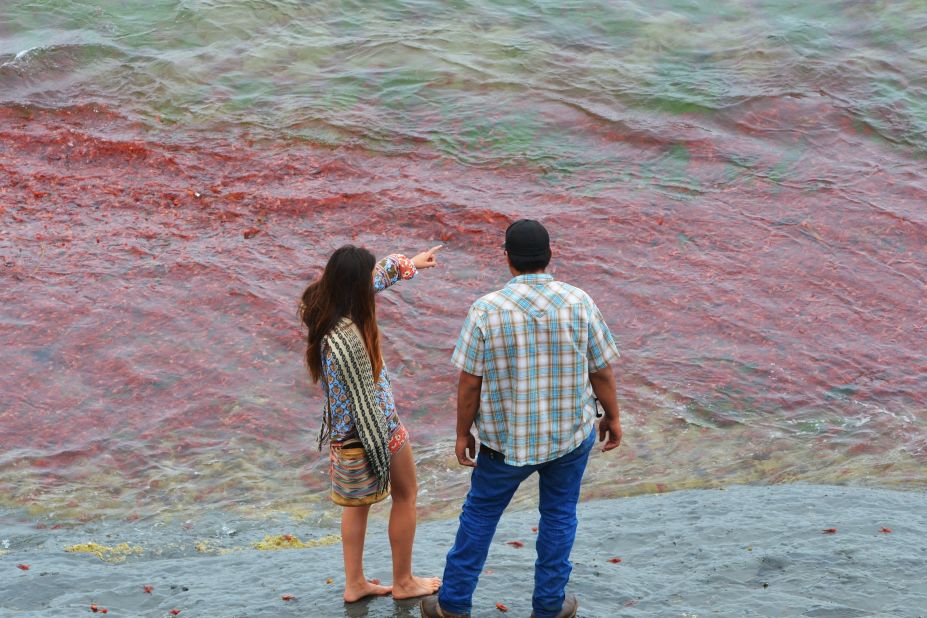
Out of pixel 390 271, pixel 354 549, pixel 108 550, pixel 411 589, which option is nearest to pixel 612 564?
pixel 411 589

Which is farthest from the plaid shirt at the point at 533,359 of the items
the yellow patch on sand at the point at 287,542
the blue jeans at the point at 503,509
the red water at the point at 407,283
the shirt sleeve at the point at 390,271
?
the red water at the point at 407,283

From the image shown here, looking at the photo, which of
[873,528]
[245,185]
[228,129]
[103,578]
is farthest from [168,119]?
[873,528]

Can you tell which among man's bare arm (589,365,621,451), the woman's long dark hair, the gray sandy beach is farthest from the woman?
man's bare arm (589,365,621,451)

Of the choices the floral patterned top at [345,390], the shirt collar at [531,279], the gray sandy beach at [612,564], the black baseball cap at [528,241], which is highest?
the black baseball cap at [528,241]

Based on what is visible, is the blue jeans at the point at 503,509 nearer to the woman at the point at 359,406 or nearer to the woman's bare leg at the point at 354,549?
the woman at the point at 359,406

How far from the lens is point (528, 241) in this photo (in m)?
4.52

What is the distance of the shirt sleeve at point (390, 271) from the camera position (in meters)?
4.94

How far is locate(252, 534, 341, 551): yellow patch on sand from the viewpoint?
257 inches

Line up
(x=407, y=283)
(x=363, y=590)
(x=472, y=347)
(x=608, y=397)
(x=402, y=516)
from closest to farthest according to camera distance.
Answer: (x=472, y=347), (x=608, y=397), (x=402, y=516), (x=363, y=590), (x=407, y=283)

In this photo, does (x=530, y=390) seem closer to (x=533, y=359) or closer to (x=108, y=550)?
(x=533, y=359)

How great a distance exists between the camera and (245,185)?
1257cm

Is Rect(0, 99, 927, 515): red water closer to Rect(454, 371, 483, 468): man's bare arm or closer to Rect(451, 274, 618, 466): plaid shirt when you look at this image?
Rect(454, 371, 483, 468): man's bare arm

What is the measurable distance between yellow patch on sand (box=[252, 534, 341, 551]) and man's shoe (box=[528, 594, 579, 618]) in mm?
1670

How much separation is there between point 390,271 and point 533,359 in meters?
0.91
